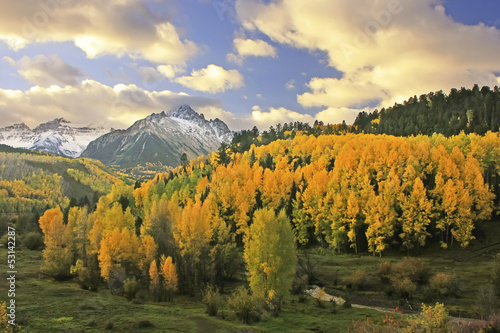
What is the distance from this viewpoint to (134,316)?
35.8 metres

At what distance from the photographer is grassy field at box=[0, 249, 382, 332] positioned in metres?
31.7

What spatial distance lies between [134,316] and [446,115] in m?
168

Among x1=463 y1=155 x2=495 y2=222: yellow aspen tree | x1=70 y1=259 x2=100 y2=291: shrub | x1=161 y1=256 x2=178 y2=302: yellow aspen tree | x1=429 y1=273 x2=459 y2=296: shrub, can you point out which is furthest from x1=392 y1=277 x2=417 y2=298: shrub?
x1=70 y1=259 x2=100 y2=291: shrub

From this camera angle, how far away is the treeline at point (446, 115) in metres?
140

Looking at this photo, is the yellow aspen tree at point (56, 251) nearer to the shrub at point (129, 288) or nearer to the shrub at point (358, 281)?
the shrub at point (129, 288)

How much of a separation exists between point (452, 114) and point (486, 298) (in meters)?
147

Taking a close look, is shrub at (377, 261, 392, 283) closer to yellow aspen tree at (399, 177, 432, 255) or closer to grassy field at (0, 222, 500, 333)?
grassy field at (0, 222, 500, 333)

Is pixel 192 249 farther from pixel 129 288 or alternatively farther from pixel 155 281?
pixel 129 288

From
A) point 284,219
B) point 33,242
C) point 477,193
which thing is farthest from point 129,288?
point 477,193

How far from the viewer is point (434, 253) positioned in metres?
68.7

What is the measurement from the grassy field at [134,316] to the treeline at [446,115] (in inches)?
5048

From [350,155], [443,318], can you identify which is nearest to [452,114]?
[350,155]

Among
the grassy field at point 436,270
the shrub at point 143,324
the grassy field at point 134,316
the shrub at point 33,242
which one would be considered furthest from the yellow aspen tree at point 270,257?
the shrub at point 33,242

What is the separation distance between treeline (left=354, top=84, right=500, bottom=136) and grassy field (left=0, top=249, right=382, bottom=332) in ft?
421
